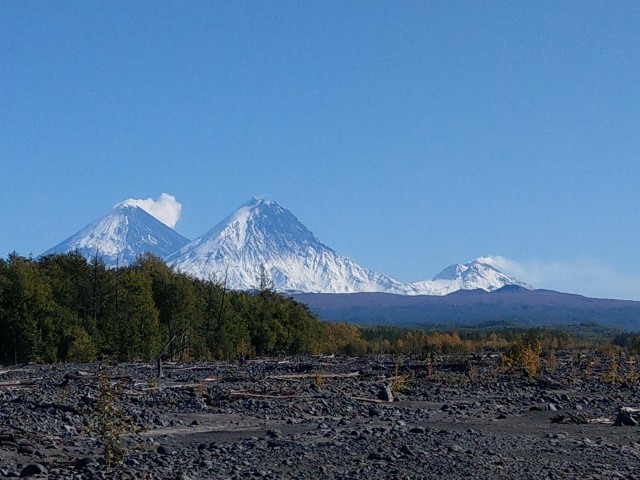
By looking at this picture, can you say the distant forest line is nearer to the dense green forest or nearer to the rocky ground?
the dense green forest

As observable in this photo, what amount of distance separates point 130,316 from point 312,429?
39102 mm

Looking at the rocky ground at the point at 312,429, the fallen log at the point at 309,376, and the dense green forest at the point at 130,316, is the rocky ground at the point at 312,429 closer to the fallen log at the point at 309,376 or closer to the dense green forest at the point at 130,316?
the fallen log at the point at 309,376

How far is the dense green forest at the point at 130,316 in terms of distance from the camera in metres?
49.7

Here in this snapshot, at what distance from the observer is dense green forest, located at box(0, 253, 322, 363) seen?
4972cm

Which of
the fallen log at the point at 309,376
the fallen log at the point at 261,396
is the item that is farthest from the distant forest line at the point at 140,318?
the fallen log at the point at 261,396

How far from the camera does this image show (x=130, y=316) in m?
56.2

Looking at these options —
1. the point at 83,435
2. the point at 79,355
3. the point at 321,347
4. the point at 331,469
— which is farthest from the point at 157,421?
the point at 321,347

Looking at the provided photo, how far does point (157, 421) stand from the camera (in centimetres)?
1930

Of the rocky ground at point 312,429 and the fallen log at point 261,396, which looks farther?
the fallen log at point 261,396

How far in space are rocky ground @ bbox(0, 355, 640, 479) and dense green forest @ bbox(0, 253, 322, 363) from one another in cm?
1678

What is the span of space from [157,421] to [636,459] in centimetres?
958

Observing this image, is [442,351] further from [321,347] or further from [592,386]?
[592,386]

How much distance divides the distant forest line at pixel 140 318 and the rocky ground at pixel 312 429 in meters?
15.3

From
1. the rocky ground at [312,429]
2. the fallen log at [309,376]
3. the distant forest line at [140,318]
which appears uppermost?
the distant forest line at [140,318]
